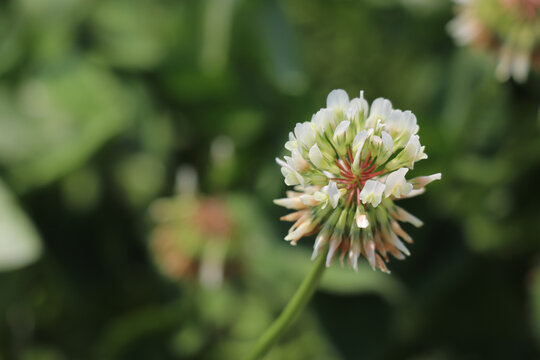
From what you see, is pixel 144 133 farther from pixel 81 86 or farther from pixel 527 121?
pixel 527 121

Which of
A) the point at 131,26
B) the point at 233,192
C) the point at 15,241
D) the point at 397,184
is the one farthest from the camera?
the point at 131,26

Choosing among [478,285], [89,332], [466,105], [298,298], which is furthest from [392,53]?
[298,298]

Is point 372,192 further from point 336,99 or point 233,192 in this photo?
point 233,192

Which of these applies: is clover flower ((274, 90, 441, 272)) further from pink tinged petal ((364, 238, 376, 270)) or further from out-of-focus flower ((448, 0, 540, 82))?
out-of-focus flower ((448, 0, 540, 82))

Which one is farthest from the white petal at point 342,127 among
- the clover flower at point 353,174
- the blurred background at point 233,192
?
the blurred background at point 233,192

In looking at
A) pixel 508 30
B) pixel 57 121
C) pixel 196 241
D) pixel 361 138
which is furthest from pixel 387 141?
pixel 57 121
